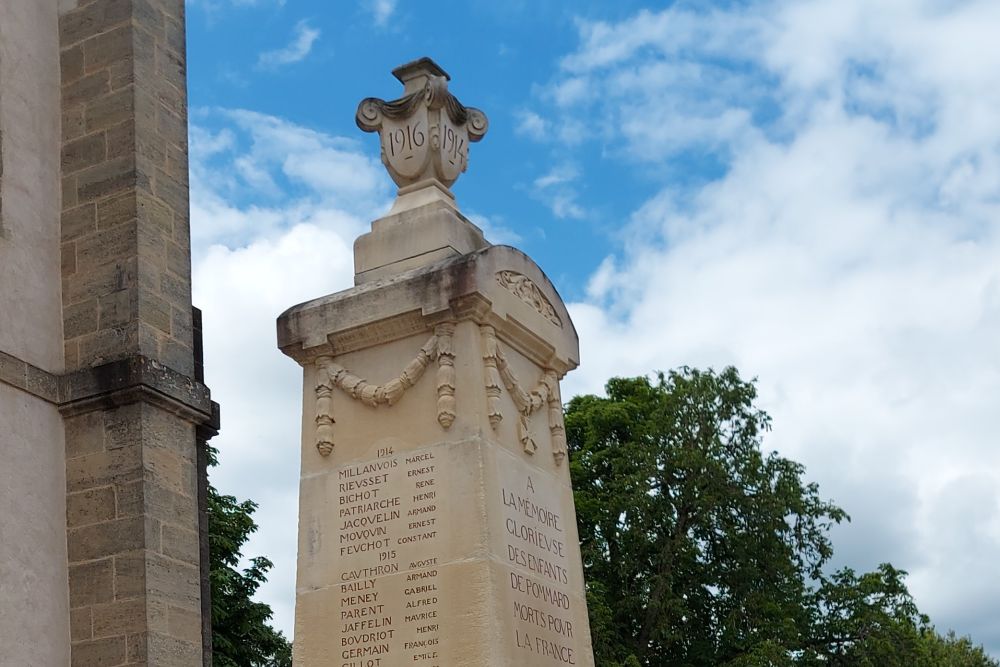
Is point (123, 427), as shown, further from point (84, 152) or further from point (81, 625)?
point (84, 152)

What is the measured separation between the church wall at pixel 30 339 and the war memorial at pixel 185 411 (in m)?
0.02

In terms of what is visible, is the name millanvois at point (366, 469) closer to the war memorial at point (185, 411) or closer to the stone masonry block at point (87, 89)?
the war memorial at point (185, 411)

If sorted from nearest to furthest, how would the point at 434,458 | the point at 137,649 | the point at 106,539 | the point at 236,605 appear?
the point at 137,649 → the point at 106,539 → the point at 434,458 → the point at 236,605

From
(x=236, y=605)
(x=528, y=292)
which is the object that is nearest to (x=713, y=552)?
(x=236, y=605)

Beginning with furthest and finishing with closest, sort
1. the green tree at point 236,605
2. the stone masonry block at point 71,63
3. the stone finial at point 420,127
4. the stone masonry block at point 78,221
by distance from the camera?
the green tree at point 236,605 < the stone finial at point 420,127 < the stone masonry block at point 71,63 < the stone masonry block at point 78,221

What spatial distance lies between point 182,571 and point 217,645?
13.7m

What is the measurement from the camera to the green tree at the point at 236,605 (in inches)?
922

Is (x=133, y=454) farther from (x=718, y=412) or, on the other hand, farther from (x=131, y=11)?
(x=718, y=412)

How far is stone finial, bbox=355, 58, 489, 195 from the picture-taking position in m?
11.8

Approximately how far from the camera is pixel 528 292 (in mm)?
11430

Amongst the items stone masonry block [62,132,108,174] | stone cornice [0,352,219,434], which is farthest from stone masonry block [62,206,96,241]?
stone cornice [0,352,219,434]

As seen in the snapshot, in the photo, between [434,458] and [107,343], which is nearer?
[107,343]

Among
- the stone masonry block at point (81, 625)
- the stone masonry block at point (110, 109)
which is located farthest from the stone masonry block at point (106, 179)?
the stone masonry block at point (81, 625)

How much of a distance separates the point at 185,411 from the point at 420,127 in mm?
3061
